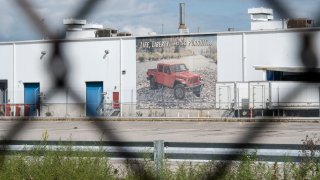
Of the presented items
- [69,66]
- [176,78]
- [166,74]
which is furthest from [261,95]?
[69,66]

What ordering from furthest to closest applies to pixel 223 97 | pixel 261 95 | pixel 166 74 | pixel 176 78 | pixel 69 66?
pixel 223 97 → pixel 166 74 → pixel 176 78 → pixel 261 95 → pixel 69 66

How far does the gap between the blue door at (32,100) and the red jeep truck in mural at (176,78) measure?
49 cm

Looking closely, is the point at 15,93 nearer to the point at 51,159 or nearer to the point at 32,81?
→ the point at 32,81

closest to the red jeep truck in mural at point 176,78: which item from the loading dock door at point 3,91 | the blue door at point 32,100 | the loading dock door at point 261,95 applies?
the loading dock door at point 261,95

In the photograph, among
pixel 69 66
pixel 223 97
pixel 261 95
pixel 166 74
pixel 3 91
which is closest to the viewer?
pixel 69 66

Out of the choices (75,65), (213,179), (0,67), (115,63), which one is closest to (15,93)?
(0,67)

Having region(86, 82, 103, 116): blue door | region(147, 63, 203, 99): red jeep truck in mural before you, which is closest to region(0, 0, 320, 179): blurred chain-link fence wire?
region(86, 82, 103, 116): blue door

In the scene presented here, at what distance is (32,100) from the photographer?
0.99 m

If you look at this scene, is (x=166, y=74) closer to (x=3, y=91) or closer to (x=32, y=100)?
(x=3, y=91)

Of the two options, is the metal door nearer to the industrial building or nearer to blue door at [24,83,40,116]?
the industrial building

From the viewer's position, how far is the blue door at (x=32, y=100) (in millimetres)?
960

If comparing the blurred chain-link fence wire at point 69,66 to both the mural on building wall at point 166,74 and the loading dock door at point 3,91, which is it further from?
the mural on building wall at point 166,74

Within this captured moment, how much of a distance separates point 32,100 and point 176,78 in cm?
75

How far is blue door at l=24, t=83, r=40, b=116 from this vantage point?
0.96m
